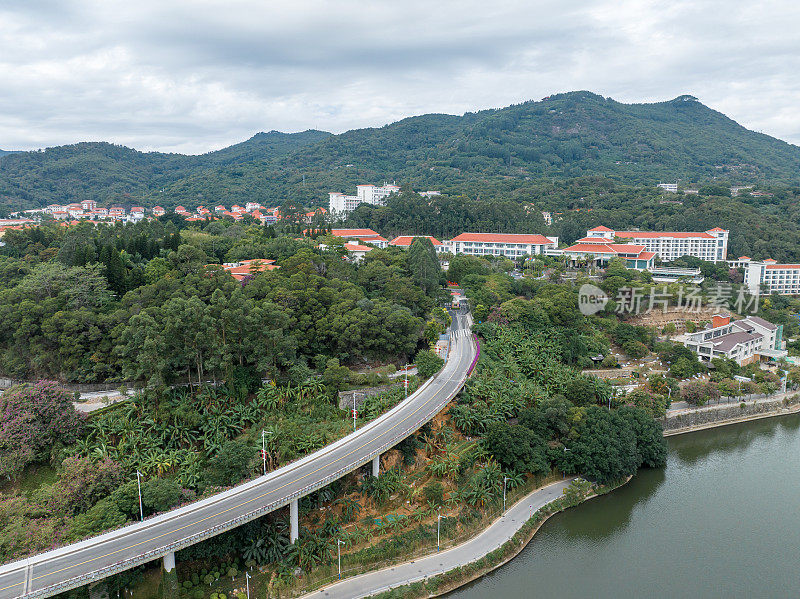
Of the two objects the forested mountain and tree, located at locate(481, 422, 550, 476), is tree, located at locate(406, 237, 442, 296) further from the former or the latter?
the forested mountain

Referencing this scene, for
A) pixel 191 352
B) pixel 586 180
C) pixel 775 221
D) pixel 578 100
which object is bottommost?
pixel 191 352

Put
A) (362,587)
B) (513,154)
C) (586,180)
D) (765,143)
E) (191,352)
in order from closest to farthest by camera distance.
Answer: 1. (362,587)
2. (191,352)
3. (586,180)
4. (513,154)
5. (765,143)

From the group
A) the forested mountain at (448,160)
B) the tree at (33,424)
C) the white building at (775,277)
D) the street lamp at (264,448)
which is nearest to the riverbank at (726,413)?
the street lamp at (264,448)

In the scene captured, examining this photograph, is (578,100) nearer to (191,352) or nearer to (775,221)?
(775,221)

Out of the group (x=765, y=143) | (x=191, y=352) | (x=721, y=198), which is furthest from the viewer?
(x=765, y=143)

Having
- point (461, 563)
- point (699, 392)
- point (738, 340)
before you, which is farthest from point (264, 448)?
point (738, 340)

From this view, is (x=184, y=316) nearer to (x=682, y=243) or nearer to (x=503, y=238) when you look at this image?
(x=503, y=238)

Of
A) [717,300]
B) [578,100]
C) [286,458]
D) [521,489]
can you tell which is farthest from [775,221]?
[578,100]

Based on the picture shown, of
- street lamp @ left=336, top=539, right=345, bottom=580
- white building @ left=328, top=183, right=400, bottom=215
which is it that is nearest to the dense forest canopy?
street lamp @ left=336, top=539, right=345, bottom=580
